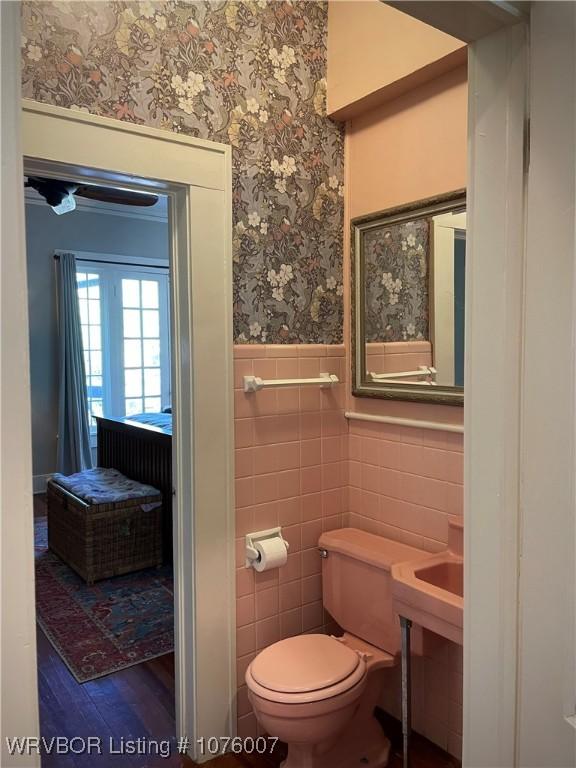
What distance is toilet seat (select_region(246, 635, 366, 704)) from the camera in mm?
1809

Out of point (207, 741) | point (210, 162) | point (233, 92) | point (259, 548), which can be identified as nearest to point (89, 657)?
point (207, 741)

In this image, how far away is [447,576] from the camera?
2.00m

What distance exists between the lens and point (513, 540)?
1.03 meters

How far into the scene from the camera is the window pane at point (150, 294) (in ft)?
21.4

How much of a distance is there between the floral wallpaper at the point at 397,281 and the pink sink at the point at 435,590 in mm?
730

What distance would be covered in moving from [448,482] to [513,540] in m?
1.06

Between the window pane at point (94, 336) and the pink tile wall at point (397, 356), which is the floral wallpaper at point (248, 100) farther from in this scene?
the window pane at point (94, 336)

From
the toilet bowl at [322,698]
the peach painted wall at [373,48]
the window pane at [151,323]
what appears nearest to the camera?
the toilet bowl at [322,698]

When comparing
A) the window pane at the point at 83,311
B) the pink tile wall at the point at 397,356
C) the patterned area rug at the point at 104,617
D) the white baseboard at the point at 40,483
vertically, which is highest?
the window pane at the point at 83,311

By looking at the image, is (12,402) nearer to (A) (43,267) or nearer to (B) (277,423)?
(B) (277,423)

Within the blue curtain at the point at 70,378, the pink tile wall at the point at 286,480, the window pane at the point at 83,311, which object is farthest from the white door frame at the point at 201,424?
the window pane at the point at 83,311

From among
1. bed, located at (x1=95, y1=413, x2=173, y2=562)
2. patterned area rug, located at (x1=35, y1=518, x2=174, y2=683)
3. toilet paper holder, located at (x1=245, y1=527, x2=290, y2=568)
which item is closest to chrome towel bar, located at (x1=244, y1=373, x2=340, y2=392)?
toilet paper holder, located at (x1=245, y1=527, x2=290, y2=568)

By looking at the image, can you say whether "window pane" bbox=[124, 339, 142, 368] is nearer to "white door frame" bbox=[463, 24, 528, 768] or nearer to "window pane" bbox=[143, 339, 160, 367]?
"window pane" bbox=[143, 339, 160, 367]

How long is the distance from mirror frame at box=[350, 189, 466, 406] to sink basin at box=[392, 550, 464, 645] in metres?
0.55
